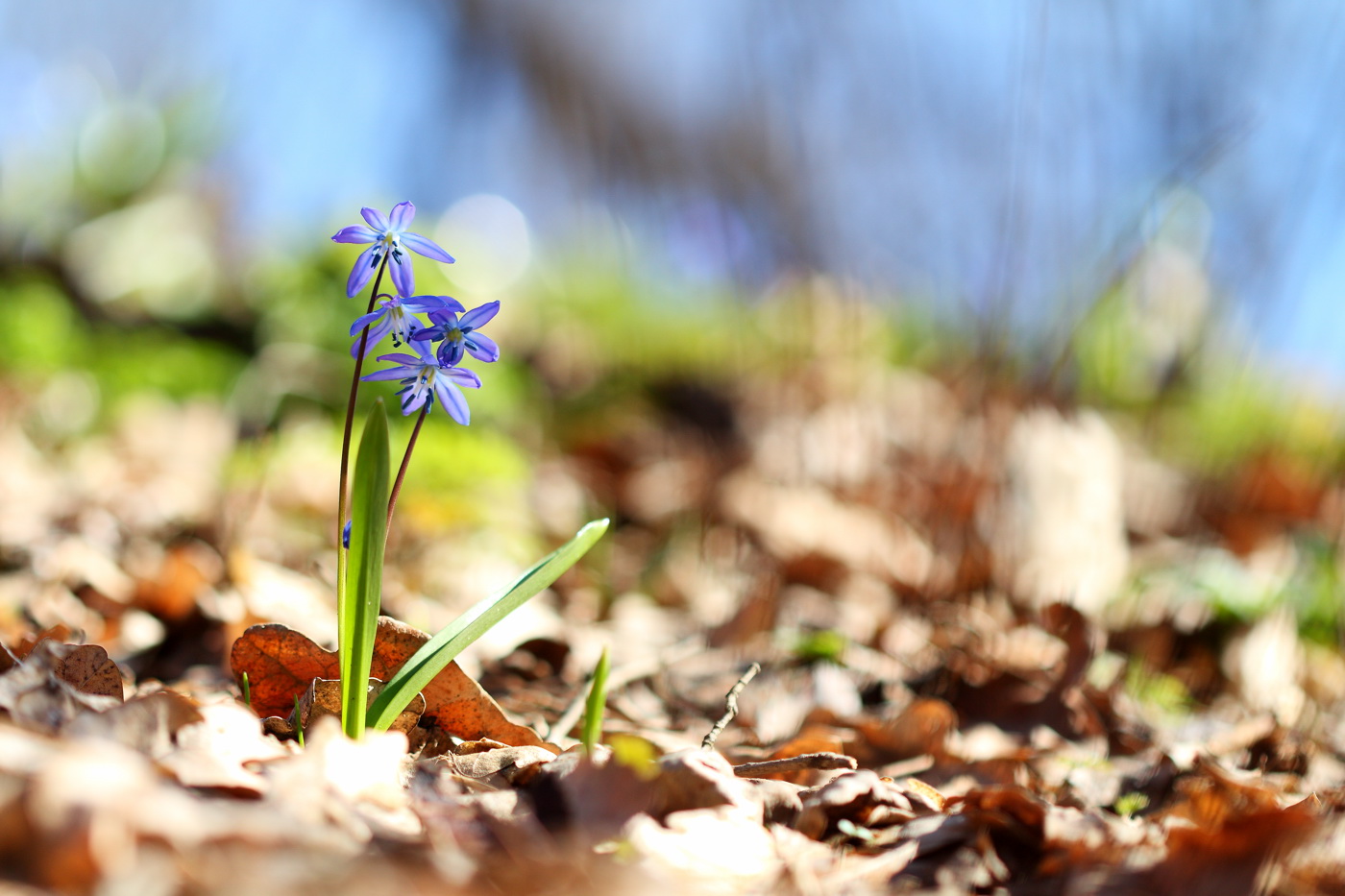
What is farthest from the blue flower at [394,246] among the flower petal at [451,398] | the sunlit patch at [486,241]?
the sunlit patch at [486,241]

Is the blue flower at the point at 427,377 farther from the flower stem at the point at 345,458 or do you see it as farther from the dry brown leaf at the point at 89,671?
the dry brown leaf at the point at 89,671

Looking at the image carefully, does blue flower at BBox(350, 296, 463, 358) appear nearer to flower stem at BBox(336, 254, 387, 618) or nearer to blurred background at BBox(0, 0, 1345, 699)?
flower stem at BBox(336, 254, 387, 618)

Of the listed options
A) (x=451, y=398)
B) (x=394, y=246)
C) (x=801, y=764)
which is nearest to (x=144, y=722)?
(x=451, y=398)

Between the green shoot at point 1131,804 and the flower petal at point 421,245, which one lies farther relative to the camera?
the green shoot at point 1131,804

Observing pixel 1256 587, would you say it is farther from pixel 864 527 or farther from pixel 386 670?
pixel 386 670

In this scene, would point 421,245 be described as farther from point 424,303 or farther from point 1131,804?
point 1131,804
